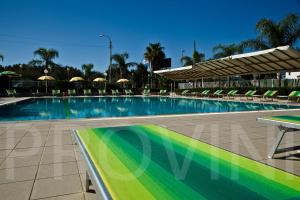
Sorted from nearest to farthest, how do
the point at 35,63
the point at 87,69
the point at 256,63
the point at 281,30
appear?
the point at 256,63 < the point at 281,30 < the point at 35,63 < the point at 87,69

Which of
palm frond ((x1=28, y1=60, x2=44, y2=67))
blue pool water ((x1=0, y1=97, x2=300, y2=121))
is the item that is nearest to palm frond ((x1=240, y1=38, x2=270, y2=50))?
blue pool water ((x1=0, y1=97, x2=300, y2=121))

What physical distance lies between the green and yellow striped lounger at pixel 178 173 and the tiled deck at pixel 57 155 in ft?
2.10

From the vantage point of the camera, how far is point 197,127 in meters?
6.77

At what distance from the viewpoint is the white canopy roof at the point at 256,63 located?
51.3ft

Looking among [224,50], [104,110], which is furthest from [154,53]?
[104,110]

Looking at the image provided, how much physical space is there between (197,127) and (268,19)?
80.3ft

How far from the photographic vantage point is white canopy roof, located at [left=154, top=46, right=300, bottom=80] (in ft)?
51.3

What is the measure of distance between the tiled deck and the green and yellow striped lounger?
64cm

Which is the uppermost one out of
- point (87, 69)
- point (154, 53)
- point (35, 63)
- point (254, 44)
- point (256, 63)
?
point (154, 53)

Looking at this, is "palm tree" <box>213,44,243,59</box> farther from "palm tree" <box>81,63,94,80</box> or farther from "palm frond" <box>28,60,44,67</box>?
"palm frond" <box>28,60,44,67</box>

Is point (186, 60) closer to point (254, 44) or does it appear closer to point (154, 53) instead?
point (154, 53)

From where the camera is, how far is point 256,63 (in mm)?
19016

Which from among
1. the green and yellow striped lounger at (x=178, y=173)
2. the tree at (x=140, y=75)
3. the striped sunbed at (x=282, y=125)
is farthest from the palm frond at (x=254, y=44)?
the green and yellow striped lounger at (x=178, y=173)

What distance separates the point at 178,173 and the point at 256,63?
62.5 feet
